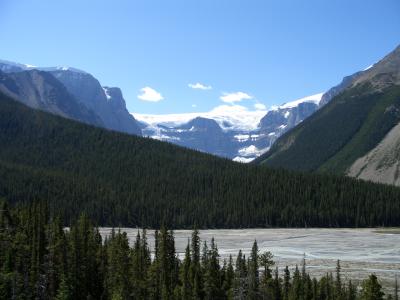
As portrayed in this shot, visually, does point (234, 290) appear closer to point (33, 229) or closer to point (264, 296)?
point (264, 296)

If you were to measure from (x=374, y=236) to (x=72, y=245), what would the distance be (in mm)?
103170

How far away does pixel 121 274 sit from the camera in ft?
242

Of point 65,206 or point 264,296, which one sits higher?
point 65,206

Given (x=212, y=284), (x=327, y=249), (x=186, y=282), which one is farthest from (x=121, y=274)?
(x=327, y=249)

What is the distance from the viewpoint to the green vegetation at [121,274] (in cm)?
6806

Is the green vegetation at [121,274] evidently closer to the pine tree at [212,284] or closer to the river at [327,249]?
the pine tree at [212,284]

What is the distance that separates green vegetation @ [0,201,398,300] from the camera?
68062 mm

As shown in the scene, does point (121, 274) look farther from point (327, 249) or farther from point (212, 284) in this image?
point (327, 249)

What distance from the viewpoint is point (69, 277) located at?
75.8m

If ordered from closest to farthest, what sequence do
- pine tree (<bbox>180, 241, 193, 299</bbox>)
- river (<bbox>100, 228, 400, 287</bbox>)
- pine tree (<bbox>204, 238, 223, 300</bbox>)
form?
pine tree (<bbox>180, 241, 193, 299</bbox>) < pine tree (<bbox>204, 238, 223, 300</bbox>) < river (<bbox>100, 228, 400, 287</bbox>)

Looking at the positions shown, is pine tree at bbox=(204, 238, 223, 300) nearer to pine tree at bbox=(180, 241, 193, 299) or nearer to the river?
pine tree at bbox=(180, 241, 193, 299)

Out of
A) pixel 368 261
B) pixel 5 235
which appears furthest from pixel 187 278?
pixel 368 261

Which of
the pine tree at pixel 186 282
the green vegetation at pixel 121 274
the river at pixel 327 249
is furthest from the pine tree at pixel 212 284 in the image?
the river at pixel 327 249

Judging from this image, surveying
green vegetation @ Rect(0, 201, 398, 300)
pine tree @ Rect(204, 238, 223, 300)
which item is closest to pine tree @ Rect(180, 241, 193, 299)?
green vegetation @ Rect(0, 201, 398, 300)
